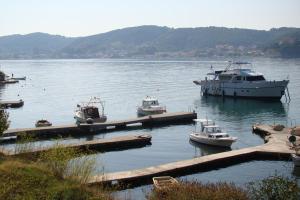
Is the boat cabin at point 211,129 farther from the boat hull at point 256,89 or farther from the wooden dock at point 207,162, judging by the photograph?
the boat hull at point 256,89

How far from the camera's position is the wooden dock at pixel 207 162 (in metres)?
40.9

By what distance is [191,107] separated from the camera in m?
101

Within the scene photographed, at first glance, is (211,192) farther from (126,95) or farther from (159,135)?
(126,95)

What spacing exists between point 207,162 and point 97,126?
92.9ft

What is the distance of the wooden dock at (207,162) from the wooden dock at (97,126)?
23.0 m

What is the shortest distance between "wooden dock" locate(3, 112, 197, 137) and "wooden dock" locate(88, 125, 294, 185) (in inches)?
904

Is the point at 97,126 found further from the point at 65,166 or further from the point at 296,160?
the point at 65,166

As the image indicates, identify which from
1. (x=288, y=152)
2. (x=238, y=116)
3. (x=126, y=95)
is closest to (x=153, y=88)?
(x=126, y=95)

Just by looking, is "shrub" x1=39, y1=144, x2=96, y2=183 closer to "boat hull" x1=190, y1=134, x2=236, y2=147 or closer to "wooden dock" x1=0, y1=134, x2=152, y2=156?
"wooden dock" x1=0, y1=134, x2=152, y2=156

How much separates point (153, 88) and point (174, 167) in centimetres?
10006

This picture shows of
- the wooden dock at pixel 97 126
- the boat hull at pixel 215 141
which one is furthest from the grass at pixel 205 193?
the wooden dock at pixel 97 126

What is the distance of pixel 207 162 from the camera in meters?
46.8

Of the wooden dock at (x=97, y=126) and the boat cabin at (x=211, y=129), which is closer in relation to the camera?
the boat cabin at (x=211, y=129)

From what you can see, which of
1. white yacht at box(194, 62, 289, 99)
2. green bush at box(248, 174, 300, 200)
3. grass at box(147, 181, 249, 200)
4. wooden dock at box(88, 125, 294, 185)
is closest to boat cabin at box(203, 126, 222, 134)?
wooden dock at box(88, 125, 294, 185)
